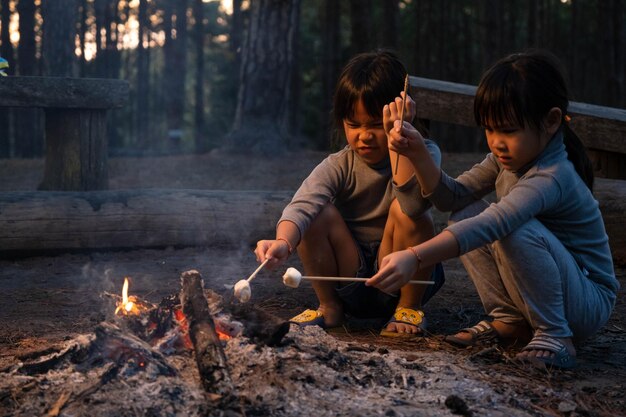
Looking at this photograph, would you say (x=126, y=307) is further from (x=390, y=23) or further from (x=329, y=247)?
(x=390, y=23)

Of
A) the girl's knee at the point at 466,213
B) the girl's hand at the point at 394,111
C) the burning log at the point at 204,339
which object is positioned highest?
the girl's hand at the point at 394,111

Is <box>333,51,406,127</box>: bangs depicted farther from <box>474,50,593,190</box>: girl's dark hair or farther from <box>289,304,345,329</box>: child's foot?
<box>289,304,345,329</box>: child's foot

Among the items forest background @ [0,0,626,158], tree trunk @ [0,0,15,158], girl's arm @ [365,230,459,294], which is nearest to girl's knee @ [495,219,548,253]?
girl's arm @ [365,230,459,294]

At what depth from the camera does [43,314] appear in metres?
4.58

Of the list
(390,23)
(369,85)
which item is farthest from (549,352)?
(390,23)

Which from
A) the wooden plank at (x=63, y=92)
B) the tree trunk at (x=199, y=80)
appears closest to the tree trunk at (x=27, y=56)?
the tree trunk at (x=199, y=80)

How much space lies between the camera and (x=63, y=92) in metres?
7.29

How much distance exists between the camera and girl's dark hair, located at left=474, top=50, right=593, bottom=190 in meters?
3.40

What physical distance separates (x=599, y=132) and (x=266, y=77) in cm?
686

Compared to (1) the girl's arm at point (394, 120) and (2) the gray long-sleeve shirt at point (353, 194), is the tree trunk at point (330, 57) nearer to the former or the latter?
(2) the gray long-sleeve shirt at point (353, 194)

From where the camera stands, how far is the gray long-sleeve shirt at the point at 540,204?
10.9 ft

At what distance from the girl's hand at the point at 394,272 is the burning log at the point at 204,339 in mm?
642

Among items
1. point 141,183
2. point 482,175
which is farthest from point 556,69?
point 141,183

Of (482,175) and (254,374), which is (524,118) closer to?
(482,175)
